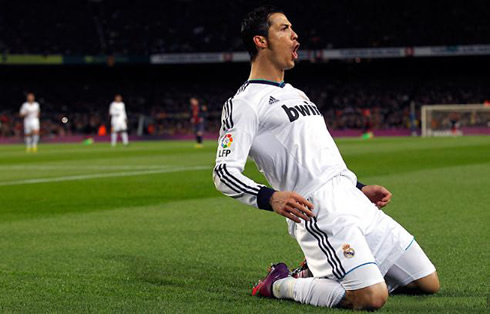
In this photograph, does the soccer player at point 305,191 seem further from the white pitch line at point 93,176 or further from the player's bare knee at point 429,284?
the white pitch line at point 93,176

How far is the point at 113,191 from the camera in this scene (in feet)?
44.0

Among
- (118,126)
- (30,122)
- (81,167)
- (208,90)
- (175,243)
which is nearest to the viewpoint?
(175,243)

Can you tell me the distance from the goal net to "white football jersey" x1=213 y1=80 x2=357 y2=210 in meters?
38.2

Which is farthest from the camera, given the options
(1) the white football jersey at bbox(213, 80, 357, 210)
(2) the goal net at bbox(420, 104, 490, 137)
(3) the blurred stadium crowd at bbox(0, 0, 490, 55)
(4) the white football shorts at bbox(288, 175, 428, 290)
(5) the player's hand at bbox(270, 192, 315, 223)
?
(3) the blurred stadium crowd at bbox(0, 0, 490, 55)

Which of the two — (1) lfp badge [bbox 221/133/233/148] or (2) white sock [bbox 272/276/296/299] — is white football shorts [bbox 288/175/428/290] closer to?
(2) white sock [bbox 272/276/296/299]

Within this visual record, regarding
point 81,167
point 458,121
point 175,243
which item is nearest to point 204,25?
point 458,121

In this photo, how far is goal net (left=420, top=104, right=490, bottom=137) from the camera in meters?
42.2

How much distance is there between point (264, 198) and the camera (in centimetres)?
459

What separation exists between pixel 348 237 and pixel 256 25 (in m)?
1.37

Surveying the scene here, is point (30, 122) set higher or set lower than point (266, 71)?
lower

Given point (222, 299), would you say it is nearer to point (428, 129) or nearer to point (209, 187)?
point (209, 187)

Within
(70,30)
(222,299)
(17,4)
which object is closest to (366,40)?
(70,30)

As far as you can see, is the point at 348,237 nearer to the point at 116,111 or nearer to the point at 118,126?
the point at 118,126

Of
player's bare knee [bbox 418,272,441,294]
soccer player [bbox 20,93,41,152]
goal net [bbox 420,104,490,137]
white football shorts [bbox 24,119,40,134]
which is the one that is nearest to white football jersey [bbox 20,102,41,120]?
soccer player [bbox 20,93,41,152]
